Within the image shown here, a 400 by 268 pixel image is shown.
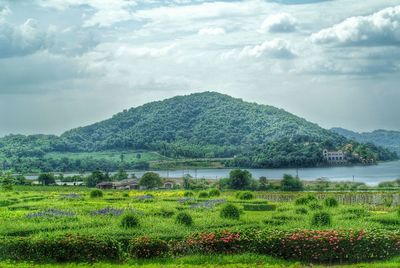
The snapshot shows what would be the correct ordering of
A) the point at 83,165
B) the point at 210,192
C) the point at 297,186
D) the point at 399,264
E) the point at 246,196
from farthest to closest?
the point at 83,165, the point at 297,186, the point at 210,192, the point at 246,196, the point at 399,264

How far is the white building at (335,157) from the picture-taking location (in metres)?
160

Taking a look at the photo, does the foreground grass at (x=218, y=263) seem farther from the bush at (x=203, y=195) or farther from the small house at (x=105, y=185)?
the small house at (x=105, y=185)

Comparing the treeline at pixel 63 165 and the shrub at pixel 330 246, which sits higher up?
the treeline at pixel 63 165

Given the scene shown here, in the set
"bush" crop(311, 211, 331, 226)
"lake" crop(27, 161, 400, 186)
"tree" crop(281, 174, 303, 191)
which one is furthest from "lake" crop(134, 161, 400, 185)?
"bush" crop(311, 211, 331, 226)

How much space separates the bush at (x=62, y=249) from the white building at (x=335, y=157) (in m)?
144

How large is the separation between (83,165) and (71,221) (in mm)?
129825

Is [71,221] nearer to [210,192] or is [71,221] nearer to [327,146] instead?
[210,192]

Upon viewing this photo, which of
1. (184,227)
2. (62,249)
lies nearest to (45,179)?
(184,227)

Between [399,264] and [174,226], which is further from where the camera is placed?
[174,226]

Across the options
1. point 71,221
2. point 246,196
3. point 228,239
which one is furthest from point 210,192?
point 228,239

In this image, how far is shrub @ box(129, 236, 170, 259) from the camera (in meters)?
20.6

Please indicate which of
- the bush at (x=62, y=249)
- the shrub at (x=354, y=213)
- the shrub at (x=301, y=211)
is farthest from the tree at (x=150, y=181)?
the bush at (x=62, y=249)

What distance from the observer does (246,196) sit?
4862cm

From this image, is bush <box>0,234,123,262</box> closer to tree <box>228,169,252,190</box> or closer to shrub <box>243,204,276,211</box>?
shrub <box>243,204,276,211</box>
